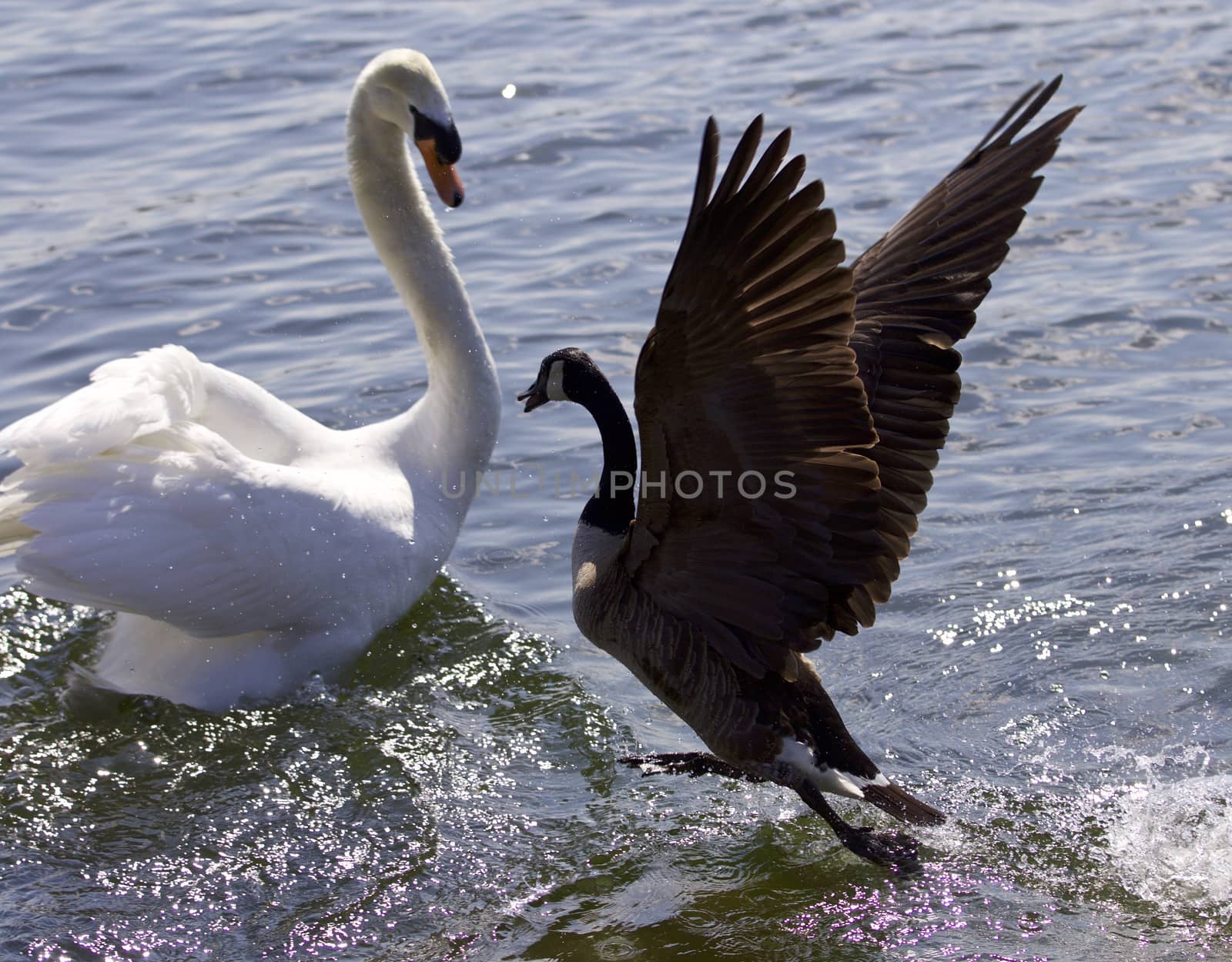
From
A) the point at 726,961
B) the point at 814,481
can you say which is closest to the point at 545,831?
the point at 726,961

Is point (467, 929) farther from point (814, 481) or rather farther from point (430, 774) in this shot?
point (814, 481)

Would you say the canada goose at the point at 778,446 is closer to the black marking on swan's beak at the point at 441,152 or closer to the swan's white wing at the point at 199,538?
the swan's white wing at the point at 199,538

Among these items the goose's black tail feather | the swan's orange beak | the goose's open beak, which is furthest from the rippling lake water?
the swan's orange beak

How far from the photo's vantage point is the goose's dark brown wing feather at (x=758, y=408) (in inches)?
140

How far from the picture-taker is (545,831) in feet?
15.9

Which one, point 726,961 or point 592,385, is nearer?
point 726,961

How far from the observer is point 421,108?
6254mm

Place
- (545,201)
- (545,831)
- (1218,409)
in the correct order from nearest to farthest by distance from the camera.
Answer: (545,831), (1218,409), (545,201)

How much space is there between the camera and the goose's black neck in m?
4.84

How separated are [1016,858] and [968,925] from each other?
14.8 inches

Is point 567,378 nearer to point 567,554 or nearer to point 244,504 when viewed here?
point 244,504

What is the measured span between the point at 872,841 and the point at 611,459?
142 centimetres

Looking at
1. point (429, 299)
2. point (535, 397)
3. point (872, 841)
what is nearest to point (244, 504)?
point (535, 397)

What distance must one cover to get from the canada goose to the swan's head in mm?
1652
